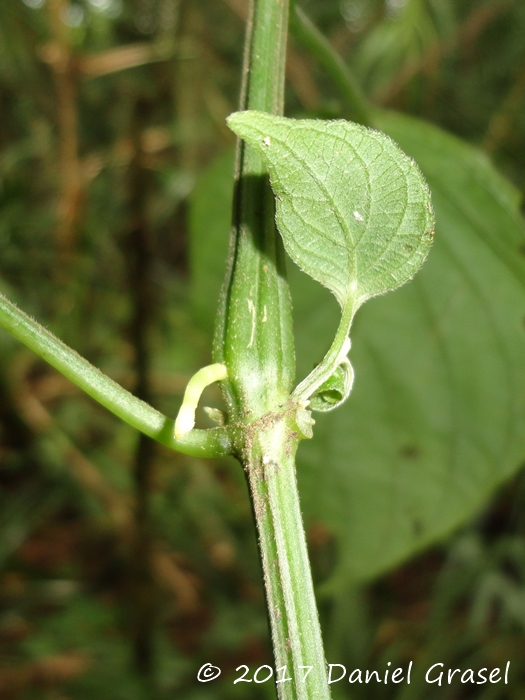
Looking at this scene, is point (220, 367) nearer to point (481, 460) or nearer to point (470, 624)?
point (481, 460)

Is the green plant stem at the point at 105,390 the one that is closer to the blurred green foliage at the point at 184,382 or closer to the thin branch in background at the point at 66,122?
the blurred green foliage at the point at 184,382

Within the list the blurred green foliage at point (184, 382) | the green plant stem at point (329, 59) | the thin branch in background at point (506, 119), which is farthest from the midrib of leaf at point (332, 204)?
the thin branch in background at point (506, 119)

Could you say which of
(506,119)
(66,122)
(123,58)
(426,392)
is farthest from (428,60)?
(426,392)

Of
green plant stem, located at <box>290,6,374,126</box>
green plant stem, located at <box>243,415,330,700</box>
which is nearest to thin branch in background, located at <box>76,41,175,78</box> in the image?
green plant stem, located at <box>290,6,374,126</box>

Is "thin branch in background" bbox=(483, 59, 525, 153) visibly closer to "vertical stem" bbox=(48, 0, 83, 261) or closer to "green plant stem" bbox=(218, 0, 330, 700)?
"vertical stem" bbox=(48, 0, 83, 261)

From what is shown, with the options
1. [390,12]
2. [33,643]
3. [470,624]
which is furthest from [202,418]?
[390,12]

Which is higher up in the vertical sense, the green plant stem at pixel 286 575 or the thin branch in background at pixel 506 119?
the thin branch in background at pixel 506 119
